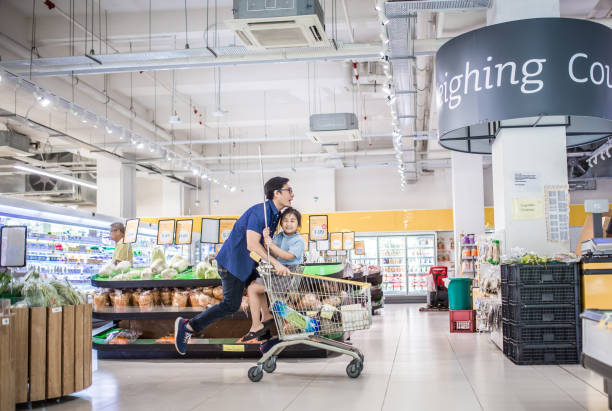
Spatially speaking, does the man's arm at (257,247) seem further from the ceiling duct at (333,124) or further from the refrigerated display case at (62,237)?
the ceiling duct at (333,124)

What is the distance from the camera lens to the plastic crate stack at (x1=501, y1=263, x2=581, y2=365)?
5473 mm

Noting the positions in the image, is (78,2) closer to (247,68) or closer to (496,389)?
(247,68)

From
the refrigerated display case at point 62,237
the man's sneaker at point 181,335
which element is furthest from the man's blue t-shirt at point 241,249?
the refrigerated display case at point 62,237

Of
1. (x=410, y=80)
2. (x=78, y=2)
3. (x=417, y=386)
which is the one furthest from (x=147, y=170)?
(x=417, y=386)

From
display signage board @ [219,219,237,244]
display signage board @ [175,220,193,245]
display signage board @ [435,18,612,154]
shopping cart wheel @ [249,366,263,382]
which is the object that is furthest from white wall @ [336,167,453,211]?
shopping cart wheel @ [249,366,263,382]

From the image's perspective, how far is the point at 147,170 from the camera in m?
18.8

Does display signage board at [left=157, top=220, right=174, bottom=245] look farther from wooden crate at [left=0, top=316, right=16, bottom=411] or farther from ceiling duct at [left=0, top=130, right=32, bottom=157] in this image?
ceiling duct at [left=0, top=130, right=32, bottom=157]

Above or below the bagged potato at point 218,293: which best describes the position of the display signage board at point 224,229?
above

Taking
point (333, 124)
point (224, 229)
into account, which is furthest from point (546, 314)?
point (333, 124)

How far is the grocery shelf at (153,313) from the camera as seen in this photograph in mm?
6355

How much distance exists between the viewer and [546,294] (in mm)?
5551

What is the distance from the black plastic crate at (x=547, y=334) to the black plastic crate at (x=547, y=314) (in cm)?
4

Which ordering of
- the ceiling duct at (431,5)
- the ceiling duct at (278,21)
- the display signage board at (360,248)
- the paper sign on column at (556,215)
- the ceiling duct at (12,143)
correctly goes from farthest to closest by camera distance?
the display signage board at (360,248), the ceiling duct at (12,143), the ceiling duct at (431,5), the paper sign on column at (556,215), the ceiling duct at (278,21)

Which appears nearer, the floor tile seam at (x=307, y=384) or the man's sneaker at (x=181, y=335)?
the floor tile seam at (x=307, y=384)
